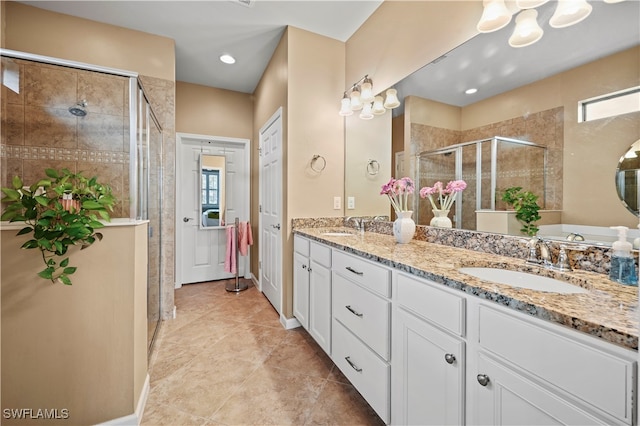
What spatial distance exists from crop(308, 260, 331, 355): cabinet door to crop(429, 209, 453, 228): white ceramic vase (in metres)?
0.79

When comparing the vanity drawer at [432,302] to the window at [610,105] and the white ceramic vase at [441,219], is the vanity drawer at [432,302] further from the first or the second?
the window at [610,105]

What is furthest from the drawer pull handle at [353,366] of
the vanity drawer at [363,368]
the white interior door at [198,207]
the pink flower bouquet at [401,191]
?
the white interior door at [198,207]

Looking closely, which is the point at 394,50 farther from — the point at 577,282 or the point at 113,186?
the point at 113,186

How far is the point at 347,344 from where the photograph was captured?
1584 millimetres

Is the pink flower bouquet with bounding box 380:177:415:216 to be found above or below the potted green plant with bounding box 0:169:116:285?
above

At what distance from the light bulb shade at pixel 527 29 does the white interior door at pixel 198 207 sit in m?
3.35

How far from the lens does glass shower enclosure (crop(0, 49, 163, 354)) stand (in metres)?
1.90

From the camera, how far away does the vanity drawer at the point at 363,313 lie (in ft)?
4.08

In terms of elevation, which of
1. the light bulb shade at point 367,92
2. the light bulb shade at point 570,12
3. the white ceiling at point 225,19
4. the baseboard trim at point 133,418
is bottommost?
the baseboard trim at point 133,418

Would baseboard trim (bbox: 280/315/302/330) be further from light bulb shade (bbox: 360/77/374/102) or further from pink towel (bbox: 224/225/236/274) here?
light bulb shade (bbox: 360/77/374/102)

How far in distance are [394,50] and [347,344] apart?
7.26 ft

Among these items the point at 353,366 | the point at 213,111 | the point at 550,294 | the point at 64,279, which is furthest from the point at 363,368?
the point at 213,111

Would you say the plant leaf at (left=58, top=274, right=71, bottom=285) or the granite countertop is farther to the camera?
the plant leaf at (left=58, top=274, right=71, bottom=285)

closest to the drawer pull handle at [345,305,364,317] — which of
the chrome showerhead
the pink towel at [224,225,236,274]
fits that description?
the pink towel at [224,225,236,274]
